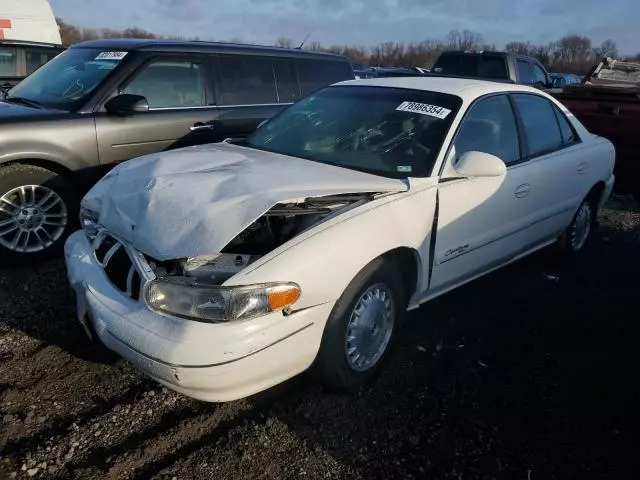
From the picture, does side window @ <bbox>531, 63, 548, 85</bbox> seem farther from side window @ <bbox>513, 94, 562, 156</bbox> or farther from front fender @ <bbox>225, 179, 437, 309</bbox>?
front fender @ <bbox>225, 179, 437, 309</bbox>

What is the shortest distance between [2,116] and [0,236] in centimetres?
91

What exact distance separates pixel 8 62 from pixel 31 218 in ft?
17.4

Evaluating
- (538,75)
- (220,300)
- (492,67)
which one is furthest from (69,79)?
(538,75)

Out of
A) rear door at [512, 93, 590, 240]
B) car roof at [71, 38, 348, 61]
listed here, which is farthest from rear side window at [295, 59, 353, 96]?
rear door at [512, 93, 590, 240]

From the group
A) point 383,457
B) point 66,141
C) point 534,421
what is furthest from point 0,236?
point 534,421

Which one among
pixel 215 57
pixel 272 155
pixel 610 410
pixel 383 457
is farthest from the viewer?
pixel 215 57

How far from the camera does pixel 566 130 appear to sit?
15.2 feet

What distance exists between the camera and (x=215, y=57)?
538 cm

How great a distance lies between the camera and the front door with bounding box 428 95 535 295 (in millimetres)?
3350

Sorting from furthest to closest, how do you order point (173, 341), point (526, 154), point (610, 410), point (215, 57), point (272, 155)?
point (215, 57) < point (526, 154) < point (272, 155) < point (610, 410) < point (173, 341)

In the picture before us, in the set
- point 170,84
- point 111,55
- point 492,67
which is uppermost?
point 111,55

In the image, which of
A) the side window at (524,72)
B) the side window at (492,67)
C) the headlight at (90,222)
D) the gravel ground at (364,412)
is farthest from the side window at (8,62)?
the side window at (524,72)

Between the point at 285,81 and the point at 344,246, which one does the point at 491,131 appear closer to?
the point at 344,246

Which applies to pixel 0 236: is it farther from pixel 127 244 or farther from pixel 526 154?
pixel 526 154
